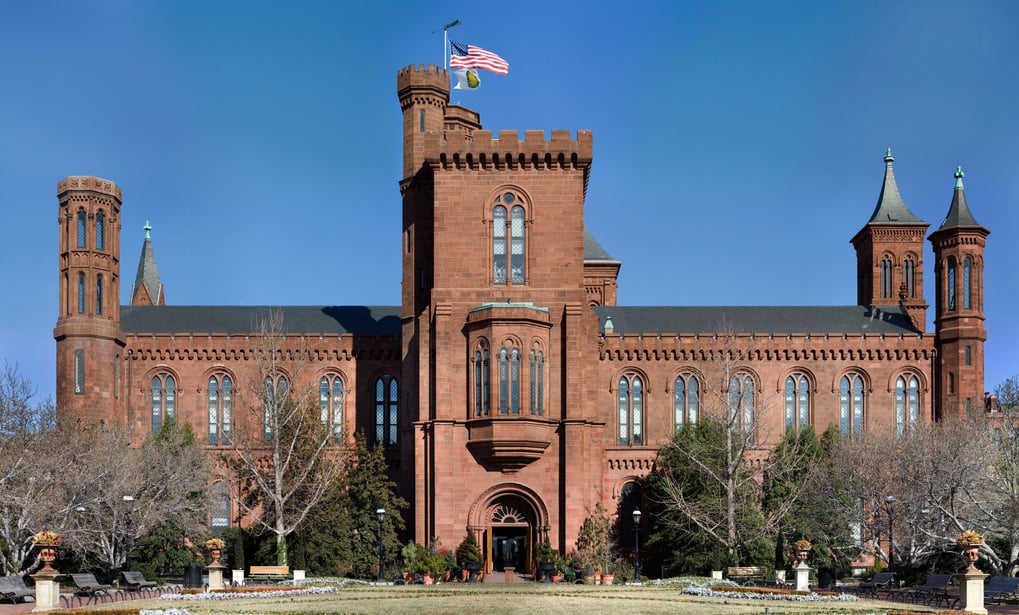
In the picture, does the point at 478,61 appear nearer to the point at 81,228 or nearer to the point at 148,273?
the point at 81,228

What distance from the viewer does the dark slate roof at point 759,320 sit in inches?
3169

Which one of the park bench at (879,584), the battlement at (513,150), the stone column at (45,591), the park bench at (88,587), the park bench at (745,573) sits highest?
the battlement at (513,150)

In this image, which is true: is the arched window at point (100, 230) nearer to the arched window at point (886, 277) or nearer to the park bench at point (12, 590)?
the park bench at point (12, 590)

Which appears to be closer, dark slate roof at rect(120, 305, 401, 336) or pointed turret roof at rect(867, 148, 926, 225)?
dark slate roof at rect(120, 305, 401, 336)

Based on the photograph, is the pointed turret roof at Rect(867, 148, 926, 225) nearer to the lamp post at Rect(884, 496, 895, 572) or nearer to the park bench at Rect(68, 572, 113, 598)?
the lamp post at Rect(884, 496, 895, 572)

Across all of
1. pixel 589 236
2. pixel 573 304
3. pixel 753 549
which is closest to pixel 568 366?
pixel 573 304

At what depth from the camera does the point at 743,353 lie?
78125 mm

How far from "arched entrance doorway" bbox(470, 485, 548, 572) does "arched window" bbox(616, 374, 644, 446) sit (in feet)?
55.1

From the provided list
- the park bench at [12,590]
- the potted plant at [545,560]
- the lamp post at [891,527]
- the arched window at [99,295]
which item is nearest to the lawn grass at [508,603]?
the park bench at [12,590]

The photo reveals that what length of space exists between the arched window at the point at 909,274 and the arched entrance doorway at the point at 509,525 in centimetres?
4019

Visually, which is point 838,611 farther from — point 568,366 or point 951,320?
point 951,320

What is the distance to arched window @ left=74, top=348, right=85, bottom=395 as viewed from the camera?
7225 cm

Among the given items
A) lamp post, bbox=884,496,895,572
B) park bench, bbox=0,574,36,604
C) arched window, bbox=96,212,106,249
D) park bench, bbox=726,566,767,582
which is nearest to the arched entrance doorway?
park bench, bbox=726,566,767,582

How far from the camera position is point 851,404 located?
78.6m
